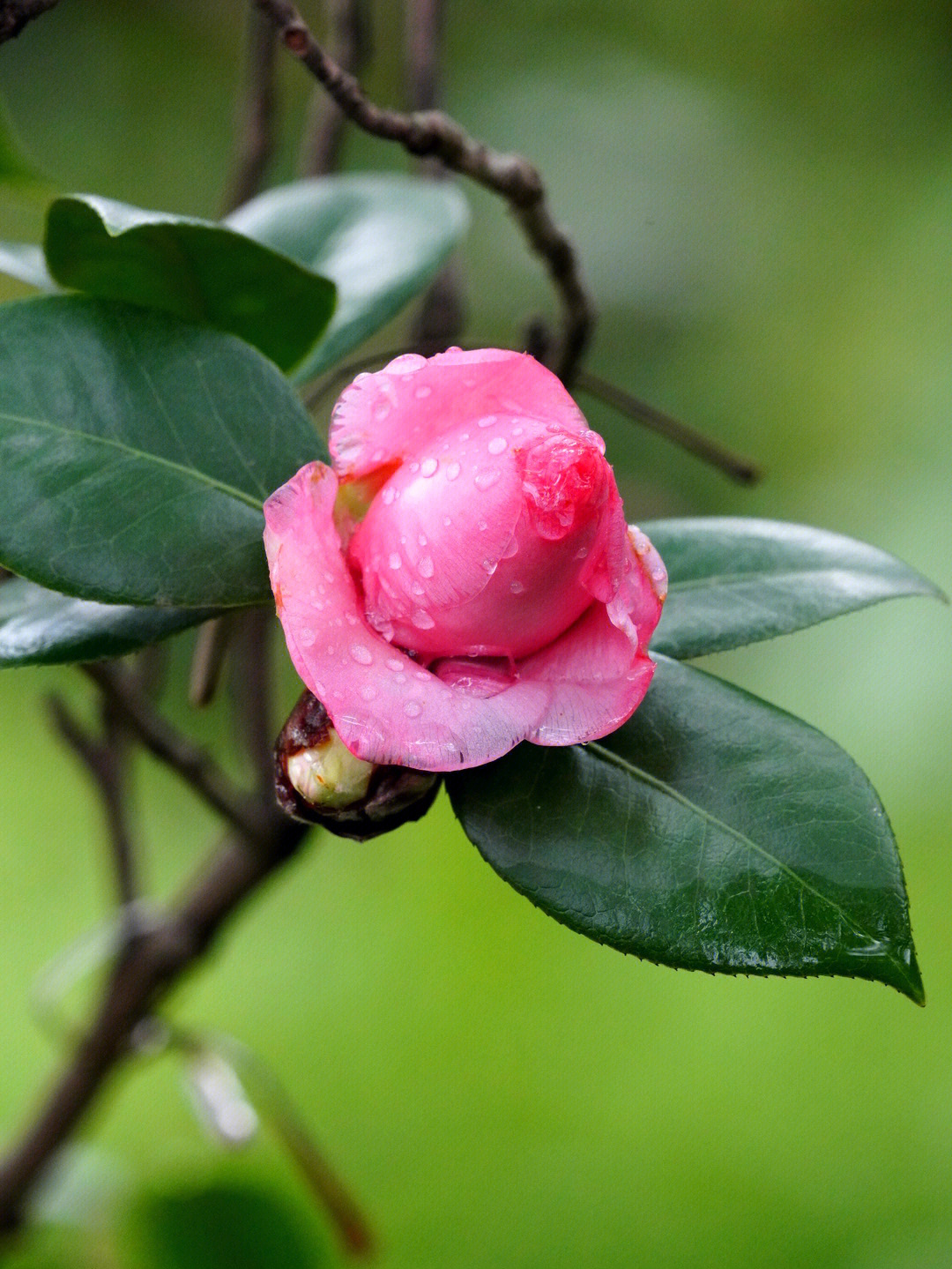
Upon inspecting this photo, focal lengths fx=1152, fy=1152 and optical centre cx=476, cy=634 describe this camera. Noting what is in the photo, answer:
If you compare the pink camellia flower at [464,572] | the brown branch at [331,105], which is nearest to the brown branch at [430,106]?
the brown branch at [331,105]

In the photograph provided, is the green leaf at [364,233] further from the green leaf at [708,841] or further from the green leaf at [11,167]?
the green leaf at [708,841]

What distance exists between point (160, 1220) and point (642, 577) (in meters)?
1.02

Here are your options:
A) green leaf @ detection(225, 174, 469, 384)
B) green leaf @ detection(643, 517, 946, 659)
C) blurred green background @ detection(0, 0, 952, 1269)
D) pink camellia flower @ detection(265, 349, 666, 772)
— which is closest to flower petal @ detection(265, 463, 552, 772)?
pink camellia flower @ detection(265, 349, 666, 772)

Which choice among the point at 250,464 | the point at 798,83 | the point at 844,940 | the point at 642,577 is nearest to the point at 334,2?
the point at 250,464

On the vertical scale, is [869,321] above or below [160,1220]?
above

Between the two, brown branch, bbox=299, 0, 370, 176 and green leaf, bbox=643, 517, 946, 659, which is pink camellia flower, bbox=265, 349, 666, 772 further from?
brown branch, bbox=299, 0, 370, 176

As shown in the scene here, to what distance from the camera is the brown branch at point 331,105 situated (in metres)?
0.97

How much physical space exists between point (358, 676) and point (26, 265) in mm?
407

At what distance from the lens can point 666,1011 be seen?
172cm

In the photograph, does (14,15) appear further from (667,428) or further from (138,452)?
(667,428)

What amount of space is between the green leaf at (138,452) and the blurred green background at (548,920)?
37 centimetres

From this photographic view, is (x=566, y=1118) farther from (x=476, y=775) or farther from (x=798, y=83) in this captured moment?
(x=798, y=83)

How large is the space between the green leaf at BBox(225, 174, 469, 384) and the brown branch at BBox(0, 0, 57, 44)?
0.24 meters

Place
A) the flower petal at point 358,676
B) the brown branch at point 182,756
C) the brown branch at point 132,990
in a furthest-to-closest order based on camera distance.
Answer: the brown branch at point 132,990 → the brown branch at point 182,756 → the flower petal at point 358,676
